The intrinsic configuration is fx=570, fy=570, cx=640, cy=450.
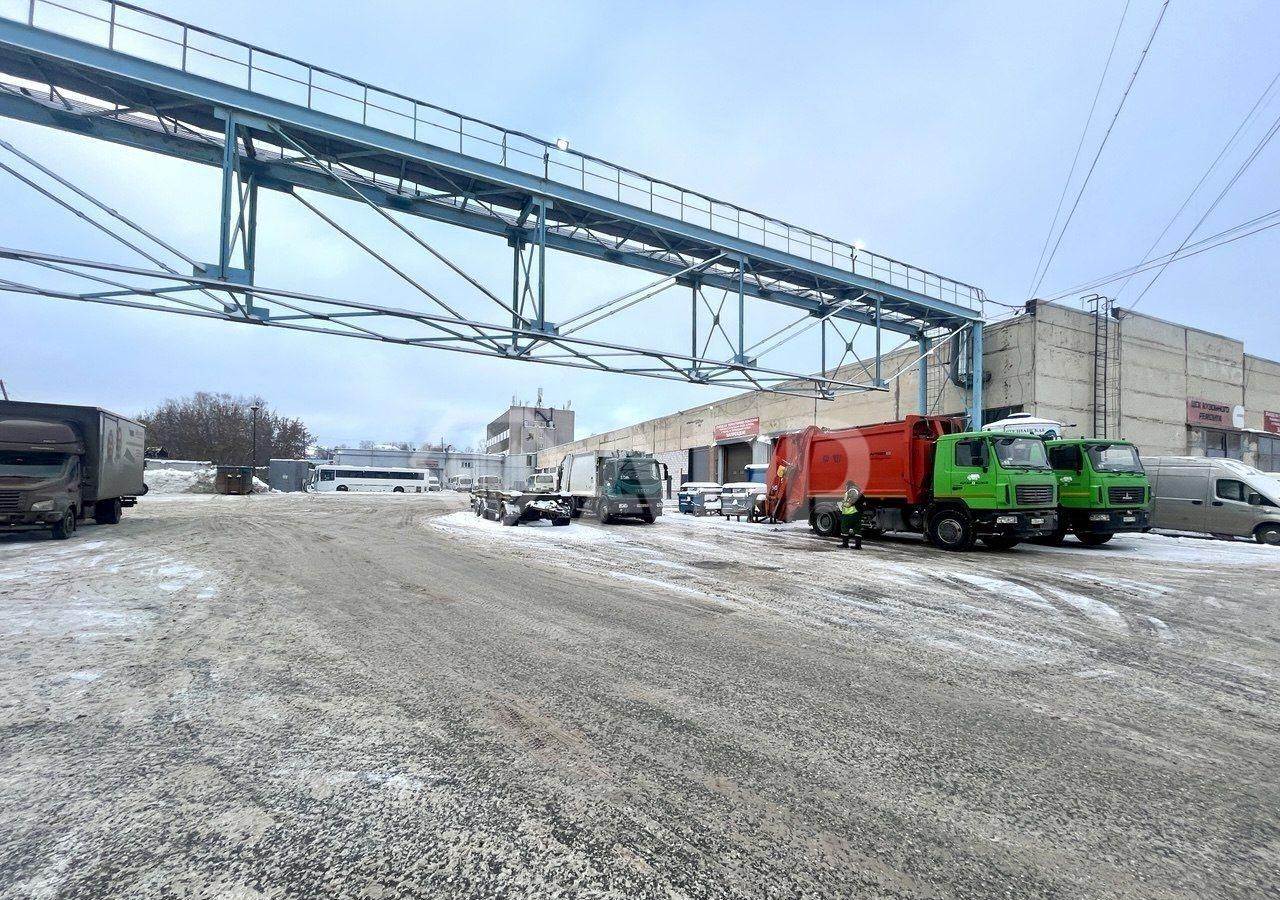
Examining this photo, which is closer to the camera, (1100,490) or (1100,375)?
(1100,490)

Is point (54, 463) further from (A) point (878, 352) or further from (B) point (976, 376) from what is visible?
(B) point (976, 376)

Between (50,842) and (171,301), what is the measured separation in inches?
418

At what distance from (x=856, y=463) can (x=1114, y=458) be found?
18.9ft

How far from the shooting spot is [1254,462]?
87.5 ft

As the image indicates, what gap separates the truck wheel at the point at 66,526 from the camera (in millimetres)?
12172

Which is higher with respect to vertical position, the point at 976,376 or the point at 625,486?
the point at 976,376

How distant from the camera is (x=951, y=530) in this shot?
12.8 meters

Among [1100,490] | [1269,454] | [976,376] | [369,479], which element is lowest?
[369,479]

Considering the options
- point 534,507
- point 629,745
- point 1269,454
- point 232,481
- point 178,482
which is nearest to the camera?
point 629,745

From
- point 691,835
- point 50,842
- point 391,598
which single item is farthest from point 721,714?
point 391,598

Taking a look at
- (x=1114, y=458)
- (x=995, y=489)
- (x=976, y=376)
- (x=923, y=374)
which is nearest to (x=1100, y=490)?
(x=1114, y=458)

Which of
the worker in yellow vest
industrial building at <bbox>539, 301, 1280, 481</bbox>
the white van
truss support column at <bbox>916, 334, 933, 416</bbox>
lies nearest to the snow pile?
industrial building at <bbox>539, 301, 1280, 481</bbox>

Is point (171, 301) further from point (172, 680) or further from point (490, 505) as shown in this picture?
point (490, 505)

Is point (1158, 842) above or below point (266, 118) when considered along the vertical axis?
below
